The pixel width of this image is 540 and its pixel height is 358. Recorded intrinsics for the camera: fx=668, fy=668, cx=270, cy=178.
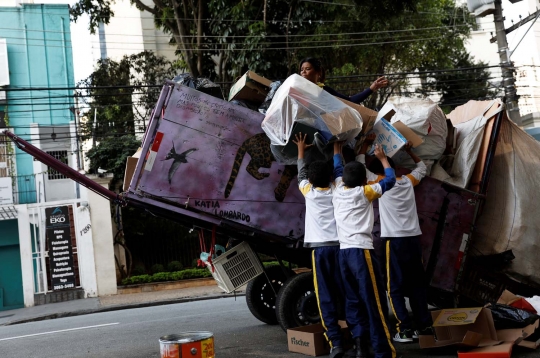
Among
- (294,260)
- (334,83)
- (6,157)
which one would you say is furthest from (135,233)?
(294,260)

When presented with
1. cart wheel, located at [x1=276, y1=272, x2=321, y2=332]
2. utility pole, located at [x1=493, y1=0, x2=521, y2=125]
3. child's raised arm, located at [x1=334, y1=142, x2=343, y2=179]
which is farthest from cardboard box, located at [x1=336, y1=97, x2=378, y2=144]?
utility pole, located at [x1=493, y1=0, x2=521, y2=125]

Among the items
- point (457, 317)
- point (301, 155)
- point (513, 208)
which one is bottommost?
point (457, 317)

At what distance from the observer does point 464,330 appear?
17.9ft

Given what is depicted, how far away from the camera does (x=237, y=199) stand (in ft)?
19.7

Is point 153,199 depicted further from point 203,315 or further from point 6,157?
point 6,157

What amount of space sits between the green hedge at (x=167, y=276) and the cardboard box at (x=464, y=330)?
12320 millimetres

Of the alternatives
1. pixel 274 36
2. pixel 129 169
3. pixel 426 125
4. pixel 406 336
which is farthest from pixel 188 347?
pixel 274 36

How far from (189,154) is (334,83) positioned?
1369 cm

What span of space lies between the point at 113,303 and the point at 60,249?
2.73 meters

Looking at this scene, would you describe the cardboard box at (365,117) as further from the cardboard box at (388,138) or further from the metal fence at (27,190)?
the metal fence at (27,190)

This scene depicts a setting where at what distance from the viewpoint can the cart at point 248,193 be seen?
231 inches

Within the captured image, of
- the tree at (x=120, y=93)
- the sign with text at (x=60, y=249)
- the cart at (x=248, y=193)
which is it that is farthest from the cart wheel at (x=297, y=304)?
the tree at (x=120, y=93)

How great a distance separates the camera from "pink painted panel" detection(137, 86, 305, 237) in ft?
19.2

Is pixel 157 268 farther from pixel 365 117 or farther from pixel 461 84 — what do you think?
pixel 461 84
